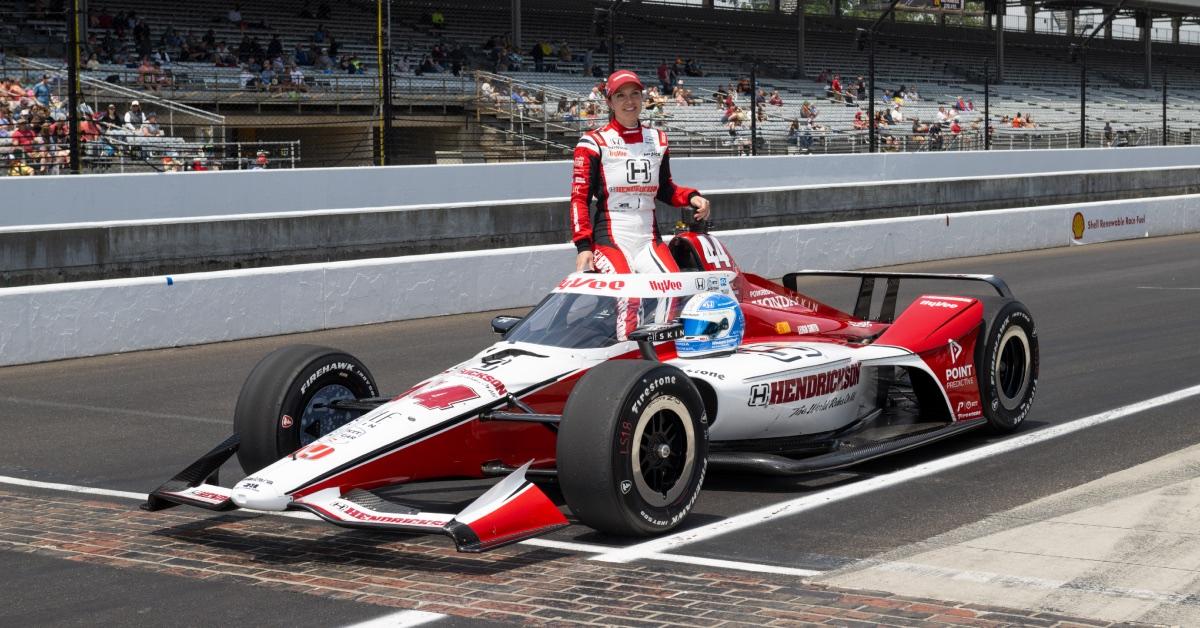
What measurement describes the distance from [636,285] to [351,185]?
13.8m

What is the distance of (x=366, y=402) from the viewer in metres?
7.03

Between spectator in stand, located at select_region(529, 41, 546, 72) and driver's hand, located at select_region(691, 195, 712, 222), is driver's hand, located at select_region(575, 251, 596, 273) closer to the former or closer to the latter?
driver's hand, located at select_region(691, 195, 712, 222)

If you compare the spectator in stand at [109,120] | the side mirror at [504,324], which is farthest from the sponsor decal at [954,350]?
the spectator in stand at [109,120]

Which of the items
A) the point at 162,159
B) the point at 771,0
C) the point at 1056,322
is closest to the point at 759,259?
the point at 1056,322

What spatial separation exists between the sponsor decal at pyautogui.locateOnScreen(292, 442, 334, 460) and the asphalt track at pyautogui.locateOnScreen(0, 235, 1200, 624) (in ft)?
2.32

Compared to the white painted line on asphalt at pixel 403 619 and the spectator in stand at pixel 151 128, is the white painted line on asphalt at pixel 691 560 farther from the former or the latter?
the spectator in stand at pixel 151 128

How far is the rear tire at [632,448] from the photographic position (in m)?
5.94

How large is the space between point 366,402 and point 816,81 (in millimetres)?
43281

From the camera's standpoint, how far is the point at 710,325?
7328 mm

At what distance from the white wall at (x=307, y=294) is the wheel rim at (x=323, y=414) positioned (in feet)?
19.2

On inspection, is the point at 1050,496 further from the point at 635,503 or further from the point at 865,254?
the point at 865,254

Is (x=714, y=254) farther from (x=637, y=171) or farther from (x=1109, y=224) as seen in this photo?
(x=1109, y=224)

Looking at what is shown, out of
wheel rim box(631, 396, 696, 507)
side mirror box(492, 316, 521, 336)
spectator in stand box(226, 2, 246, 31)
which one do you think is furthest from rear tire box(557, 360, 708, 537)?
spectator in stand box(226, 2, 246, 31)

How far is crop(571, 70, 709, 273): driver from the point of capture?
28.2 feet
